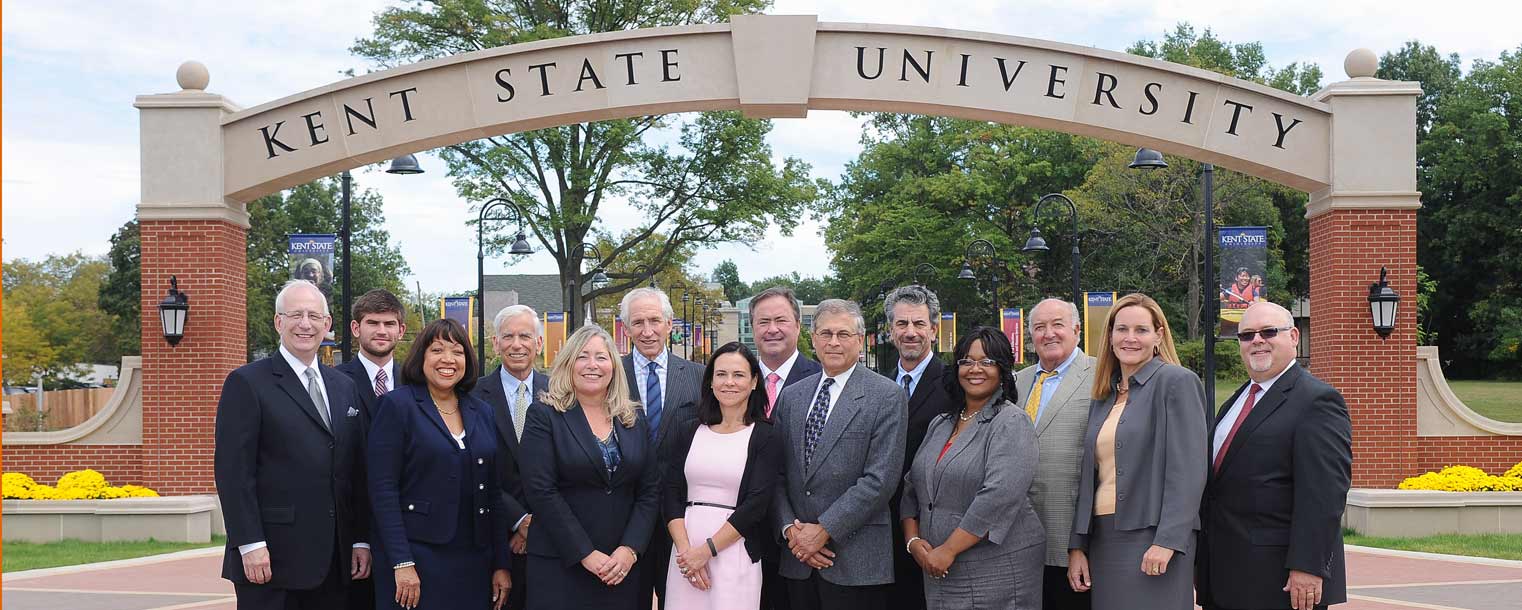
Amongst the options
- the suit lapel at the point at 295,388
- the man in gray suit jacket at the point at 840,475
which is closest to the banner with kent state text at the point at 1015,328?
the man in gray suit jacket at the point at 840,475

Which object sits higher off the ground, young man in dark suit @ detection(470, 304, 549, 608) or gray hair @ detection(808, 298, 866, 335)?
gray hair @ detection(808, 298, 866, 335)

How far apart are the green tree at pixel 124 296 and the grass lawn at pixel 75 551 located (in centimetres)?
4847

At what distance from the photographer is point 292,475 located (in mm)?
5422

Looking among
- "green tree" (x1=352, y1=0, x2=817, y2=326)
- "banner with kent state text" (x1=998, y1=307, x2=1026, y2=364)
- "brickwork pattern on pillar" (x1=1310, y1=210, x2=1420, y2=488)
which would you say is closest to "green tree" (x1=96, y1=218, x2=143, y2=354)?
"green tree" (x1=352, y1=0, x2=817, y2=326)

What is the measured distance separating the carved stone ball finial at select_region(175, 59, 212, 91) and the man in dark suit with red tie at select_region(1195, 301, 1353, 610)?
11.7 metres

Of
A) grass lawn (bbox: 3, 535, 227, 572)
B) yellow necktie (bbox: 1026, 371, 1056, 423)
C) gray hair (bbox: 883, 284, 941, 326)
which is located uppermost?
gray hair (bbox: 883, 284, 941, 326)

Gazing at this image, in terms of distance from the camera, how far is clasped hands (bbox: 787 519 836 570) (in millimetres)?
5512

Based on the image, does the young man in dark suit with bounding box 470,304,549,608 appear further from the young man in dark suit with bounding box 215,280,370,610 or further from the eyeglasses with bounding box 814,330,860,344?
the eyeglasses with bounding box 814,330,860,344

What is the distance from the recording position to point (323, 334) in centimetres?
564

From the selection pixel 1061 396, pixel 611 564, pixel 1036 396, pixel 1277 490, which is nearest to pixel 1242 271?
pixel 1036 396

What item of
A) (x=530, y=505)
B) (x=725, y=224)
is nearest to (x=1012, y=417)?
(x=530, y=505)

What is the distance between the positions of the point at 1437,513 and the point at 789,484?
10.2 m

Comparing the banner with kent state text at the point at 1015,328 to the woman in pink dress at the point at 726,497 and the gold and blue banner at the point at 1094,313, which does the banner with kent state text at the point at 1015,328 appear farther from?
the woman in pink dress at the point at 726,497

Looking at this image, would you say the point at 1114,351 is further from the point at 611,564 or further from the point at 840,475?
the point at 611,564
